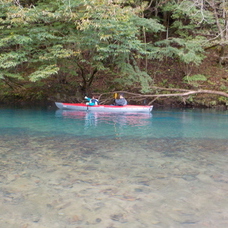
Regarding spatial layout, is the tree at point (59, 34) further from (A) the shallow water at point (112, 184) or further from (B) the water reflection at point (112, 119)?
(A) the shallow water at point (112, 184)

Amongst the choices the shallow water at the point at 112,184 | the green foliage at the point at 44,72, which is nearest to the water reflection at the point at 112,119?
the green foliage at the point at 44,72

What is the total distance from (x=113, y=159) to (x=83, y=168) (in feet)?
2.79

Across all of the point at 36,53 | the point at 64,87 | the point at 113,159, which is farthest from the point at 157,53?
the point at 113,159

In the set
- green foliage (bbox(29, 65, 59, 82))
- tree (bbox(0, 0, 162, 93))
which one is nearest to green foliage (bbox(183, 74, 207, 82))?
tree (bbox(0, 0, 162, 93))

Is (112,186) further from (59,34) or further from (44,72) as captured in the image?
(59,34)

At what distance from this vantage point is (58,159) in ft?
17.4

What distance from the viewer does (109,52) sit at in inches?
608

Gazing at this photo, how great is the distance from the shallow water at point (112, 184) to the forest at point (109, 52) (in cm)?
720

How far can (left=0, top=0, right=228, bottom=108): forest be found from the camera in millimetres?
13523

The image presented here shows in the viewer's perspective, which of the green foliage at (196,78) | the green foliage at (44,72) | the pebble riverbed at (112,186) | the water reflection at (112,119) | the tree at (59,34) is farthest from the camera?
the green foliage at (196,78)

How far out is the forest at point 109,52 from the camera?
44.4 feet

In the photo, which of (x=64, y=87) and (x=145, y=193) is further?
(x=64, y=87)

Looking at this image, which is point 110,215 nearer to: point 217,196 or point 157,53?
point 217,196

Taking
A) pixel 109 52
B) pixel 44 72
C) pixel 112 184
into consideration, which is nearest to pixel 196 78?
pixel 109 52
